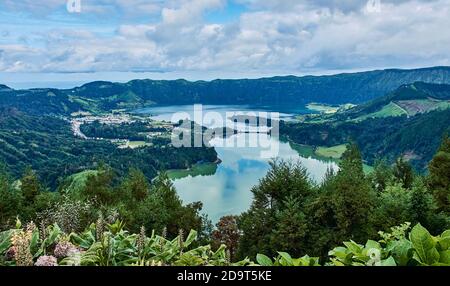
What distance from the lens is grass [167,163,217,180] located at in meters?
72.4

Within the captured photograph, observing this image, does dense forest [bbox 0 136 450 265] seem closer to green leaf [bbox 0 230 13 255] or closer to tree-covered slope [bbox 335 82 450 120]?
green leaf [bbox 0 230 13 255]

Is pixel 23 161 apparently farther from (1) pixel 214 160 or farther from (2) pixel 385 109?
(2) pixel 385 109

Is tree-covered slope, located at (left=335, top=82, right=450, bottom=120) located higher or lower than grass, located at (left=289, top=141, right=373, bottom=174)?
higher

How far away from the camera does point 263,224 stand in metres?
15.1

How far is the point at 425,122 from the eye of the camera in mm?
99062

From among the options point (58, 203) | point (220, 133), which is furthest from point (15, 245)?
point (220, 133)

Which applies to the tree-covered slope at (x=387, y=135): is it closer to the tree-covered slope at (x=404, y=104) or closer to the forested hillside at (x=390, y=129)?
the forested hillside at (x=390, y=129)

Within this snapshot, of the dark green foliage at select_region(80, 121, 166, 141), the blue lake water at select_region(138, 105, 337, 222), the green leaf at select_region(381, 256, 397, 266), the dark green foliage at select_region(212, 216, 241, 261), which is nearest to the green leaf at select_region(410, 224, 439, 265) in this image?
the green leaf at select_region(381, 256, 397, 266)

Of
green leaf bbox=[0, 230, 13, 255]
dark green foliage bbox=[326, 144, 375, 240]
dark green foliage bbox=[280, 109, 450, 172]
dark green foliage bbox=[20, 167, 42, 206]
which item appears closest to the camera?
green leaf bbox=[0, 230, 13, 255]

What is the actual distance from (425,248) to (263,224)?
13321 mm

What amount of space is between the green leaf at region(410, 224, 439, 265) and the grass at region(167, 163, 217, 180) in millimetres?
67306

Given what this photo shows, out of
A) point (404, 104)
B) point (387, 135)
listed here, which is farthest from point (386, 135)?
point (404, 104)

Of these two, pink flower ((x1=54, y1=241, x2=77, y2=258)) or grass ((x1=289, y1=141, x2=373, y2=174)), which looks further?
grass ((x1=289, y1=141, x2=373, y2=174))
